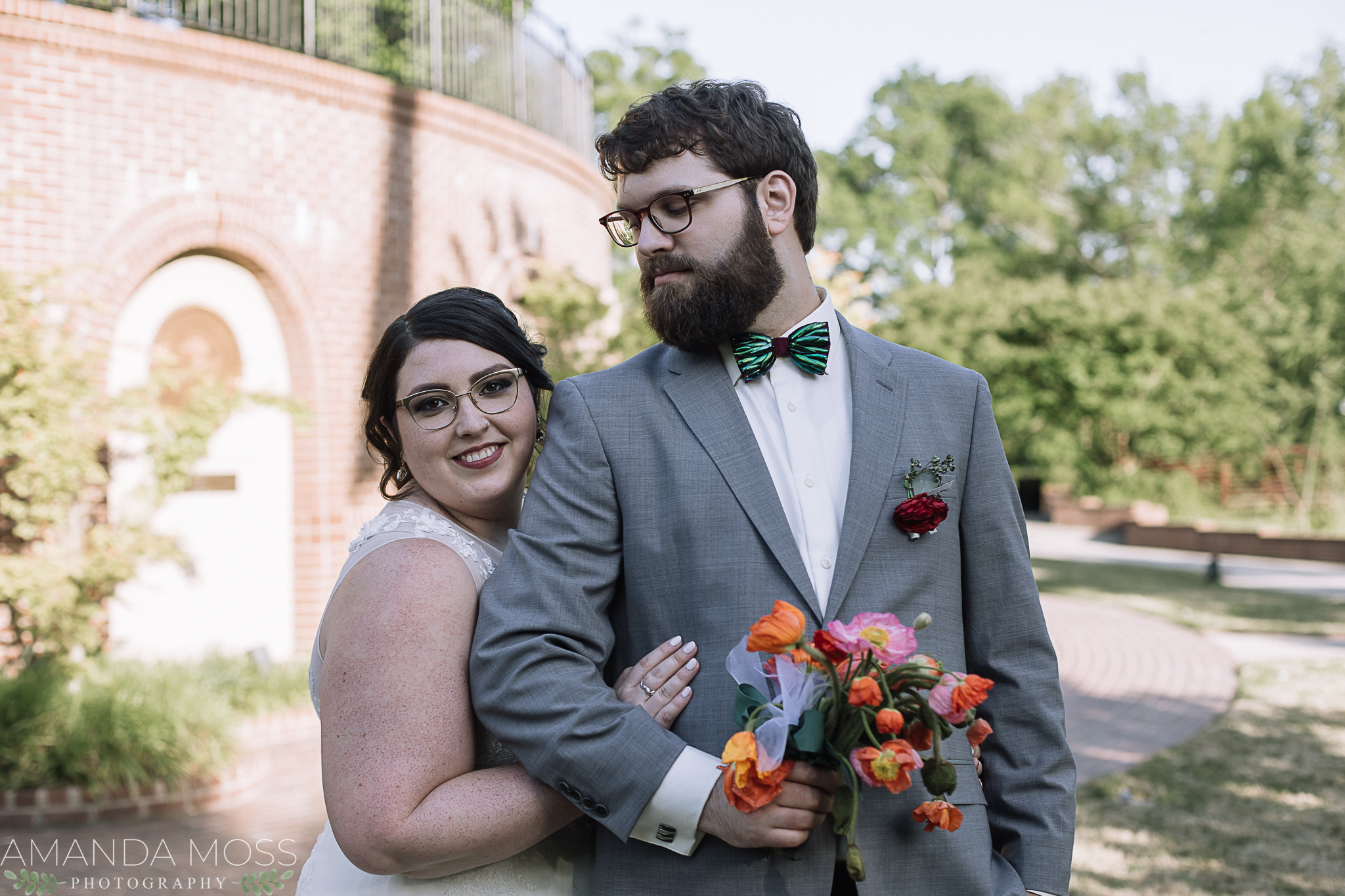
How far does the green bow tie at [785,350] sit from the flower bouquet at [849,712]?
0.72 meters

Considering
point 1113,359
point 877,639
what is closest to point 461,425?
point 877,639

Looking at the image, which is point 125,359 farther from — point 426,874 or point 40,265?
point 426,874

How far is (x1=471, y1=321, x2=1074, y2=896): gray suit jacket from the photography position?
1.94m

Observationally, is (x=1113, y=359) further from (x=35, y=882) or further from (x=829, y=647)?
(x=829, y=647)

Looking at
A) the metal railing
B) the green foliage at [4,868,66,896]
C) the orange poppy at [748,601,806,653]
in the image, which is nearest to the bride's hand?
the orange poppy at [748,601,806,653]

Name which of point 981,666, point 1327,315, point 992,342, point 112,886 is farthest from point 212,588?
point 1327,315

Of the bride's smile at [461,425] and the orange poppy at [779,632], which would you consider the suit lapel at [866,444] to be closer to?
the orange poppy at [779,632]

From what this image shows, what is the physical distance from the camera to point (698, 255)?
2219 millimetres

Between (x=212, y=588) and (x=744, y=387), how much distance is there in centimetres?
772

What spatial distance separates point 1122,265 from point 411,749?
4094 centimetres

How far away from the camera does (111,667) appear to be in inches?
276

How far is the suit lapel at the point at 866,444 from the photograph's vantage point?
83.0 inches

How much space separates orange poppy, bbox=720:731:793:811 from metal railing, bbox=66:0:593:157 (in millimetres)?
8418

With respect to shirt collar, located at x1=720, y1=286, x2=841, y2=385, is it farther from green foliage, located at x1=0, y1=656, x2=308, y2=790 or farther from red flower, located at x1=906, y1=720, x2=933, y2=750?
green foliage, located at x1=0, y1=656, x2=308, y2=790
